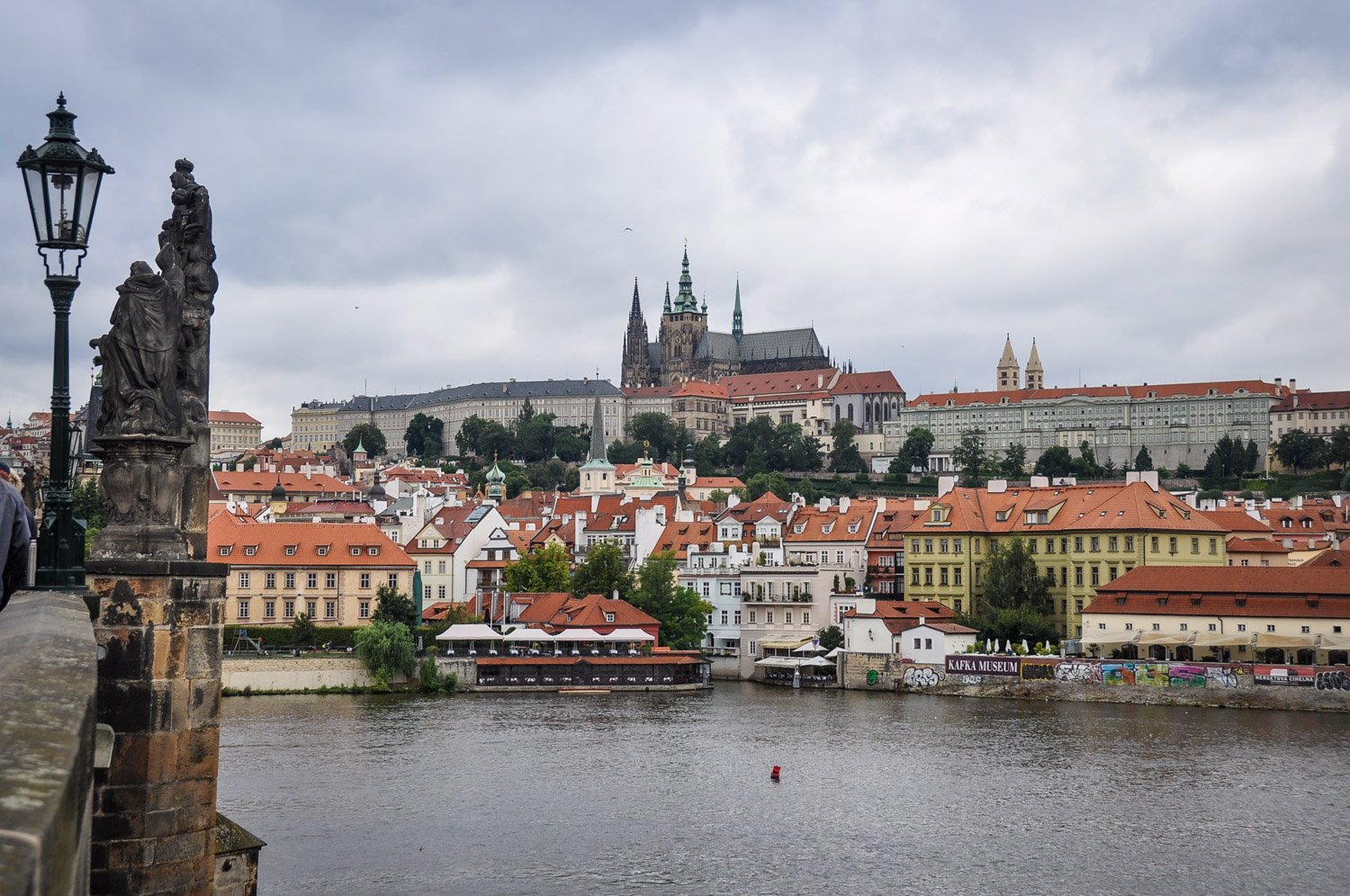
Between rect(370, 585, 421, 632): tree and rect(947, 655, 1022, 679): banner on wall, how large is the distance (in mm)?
20492

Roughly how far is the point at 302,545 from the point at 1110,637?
31.9 metres

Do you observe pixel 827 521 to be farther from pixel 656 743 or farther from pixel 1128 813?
pixel 1128 813

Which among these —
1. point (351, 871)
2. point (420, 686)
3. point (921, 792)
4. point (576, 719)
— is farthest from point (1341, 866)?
point (420, 686)

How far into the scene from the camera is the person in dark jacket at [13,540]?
745cm

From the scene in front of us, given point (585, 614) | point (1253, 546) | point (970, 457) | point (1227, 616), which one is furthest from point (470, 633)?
point (970, 457)

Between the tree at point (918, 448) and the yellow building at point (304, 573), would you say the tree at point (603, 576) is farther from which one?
the tree at point (918, 448)

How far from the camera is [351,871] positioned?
25672mm

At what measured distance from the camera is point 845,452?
18375 cm

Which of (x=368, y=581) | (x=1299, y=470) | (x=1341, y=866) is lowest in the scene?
(x=1341, y=866)

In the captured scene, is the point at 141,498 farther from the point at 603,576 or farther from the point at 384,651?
the point at 603,576

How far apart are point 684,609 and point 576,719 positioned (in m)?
19.2

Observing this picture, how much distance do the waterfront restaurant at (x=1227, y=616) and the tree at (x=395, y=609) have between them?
25845 millimetres

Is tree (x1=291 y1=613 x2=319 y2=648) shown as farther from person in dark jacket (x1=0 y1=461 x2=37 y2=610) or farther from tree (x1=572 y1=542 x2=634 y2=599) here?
person in dark jacket (x1=0 y1=461 x2=37 y2=610)

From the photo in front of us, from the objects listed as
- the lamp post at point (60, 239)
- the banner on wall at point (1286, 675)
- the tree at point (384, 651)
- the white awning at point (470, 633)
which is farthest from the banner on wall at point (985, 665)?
the lamp post at point (60, 239)
